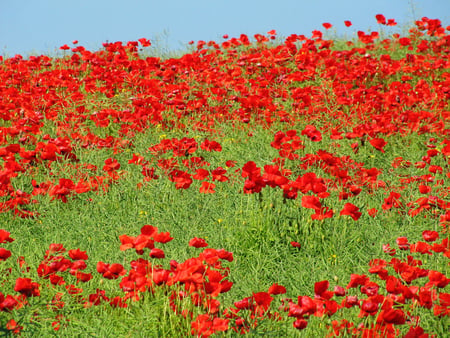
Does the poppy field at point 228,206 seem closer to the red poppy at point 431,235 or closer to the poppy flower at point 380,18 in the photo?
the red poppy at point 431,235

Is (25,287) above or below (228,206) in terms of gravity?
Answer: below

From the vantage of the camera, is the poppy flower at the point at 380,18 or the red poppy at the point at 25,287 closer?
the red poppy at the point at 25,287

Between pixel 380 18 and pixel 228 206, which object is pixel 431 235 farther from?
Result: pixel 380 18

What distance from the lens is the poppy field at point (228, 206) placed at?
240 cm

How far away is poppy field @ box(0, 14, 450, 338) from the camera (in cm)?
240

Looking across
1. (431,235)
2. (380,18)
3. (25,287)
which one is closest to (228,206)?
(431,235)

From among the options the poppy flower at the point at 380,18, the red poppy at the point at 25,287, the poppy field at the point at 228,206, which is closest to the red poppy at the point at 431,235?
the poppy field at the point at 228,206

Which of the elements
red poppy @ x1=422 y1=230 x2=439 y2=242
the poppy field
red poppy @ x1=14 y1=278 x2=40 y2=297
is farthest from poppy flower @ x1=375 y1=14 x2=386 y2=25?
red poppy @ x1=14 y1=278 x2=40 y2=297

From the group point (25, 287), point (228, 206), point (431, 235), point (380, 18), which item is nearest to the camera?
point (25, 287)

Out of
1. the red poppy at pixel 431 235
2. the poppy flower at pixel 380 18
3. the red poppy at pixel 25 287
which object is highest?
the poppy flower at pixel 380 18

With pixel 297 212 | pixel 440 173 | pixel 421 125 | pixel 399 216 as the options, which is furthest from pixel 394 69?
pixel 297 212

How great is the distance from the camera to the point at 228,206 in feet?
13.0

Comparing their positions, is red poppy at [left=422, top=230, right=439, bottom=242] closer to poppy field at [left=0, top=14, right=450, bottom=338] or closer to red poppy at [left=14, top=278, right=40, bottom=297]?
poppy field at [left=0, top=14, right=450, bottom=338]

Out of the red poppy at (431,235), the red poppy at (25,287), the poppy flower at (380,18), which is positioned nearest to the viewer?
the red poppy at (25,287)
